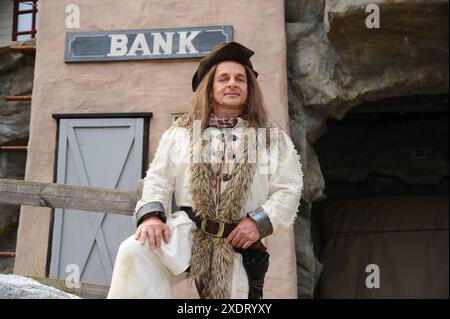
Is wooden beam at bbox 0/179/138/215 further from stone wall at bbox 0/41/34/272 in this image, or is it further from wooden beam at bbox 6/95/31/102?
stone wall at bbox 0/41/34/272

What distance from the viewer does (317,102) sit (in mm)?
5688

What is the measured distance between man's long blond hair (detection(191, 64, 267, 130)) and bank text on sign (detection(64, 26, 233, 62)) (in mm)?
2856

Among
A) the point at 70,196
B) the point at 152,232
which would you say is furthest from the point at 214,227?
the point at 70,196

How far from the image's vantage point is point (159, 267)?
2303 mm

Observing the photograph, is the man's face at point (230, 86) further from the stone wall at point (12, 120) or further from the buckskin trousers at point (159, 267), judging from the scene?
the stone wall at point (12, 120)

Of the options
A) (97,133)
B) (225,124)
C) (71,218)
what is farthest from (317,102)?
(225,124)

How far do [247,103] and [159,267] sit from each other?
0.85 m

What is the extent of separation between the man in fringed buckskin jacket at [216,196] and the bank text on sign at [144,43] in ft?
9.41

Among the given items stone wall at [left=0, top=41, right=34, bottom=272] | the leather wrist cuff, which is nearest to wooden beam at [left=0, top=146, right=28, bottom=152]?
stone wall at [left=0, top=41, right=34, bottom=272]

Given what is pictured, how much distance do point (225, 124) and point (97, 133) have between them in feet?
10.4

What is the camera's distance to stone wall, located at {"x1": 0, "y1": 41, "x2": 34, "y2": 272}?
656 cm

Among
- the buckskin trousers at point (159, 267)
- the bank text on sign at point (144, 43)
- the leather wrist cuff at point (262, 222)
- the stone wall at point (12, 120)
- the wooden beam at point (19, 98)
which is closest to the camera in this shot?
the buckskin trousers at point (159, 267)

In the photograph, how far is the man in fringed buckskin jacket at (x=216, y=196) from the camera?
2.30 m

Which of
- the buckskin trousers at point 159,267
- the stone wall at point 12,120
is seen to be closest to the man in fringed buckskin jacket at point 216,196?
the buckskin trousers at point 159,267
